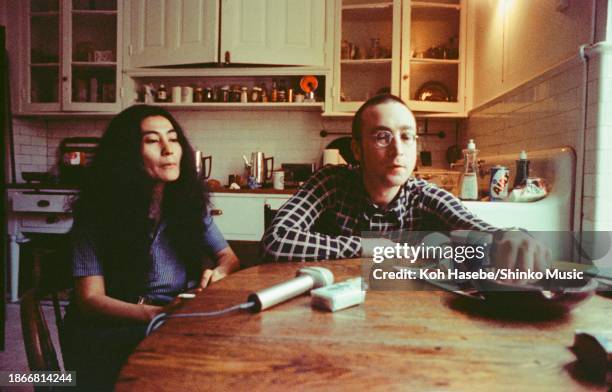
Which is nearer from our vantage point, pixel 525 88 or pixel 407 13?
pixel 525 88

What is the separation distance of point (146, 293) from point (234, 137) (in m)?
2.66

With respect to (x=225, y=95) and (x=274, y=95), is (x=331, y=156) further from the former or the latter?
(x=225, y=95)

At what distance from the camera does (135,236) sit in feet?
4.26

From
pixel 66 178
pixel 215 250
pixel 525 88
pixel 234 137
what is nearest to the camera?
pixel 215 250

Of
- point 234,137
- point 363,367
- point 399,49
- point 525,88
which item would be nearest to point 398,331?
point 363,367

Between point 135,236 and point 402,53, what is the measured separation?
2616 mm

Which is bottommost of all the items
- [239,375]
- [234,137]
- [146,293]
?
[146,293]

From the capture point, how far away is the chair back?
667 mm

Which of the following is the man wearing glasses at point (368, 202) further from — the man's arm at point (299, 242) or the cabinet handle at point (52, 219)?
the cabinet handle at point (52, 219)

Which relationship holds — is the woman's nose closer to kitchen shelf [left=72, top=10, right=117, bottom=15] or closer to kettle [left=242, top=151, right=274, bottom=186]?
kettle [left=242, top=151, right=274, bottom=186]

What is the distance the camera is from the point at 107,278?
126 centimetres

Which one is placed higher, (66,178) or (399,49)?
(399,49)

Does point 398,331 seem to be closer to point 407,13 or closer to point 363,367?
point 363,367

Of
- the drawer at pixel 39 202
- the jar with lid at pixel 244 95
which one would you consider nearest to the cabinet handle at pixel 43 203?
the drawer at pixel 39 202
